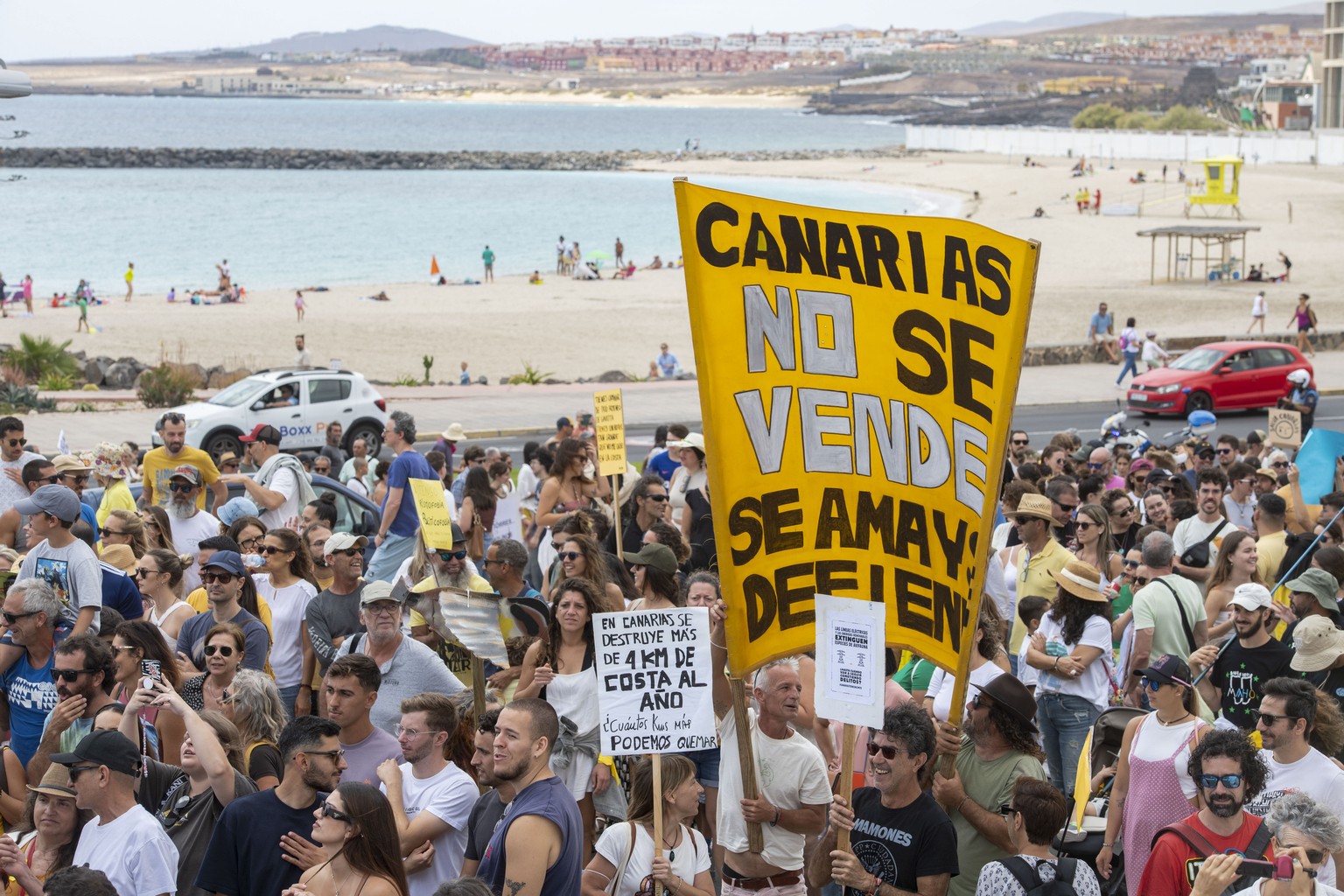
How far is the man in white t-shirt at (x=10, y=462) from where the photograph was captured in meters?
12.4

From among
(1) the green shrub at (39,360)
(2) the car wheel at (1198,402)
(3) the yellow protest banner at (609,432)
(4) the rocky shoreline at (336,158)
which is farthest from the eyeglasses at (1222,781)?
(4) the rocky shoreline at (336,158)

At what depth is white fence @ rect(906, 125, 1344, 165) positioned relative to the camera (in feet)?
379

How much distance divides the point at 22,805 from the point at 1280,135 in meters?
141

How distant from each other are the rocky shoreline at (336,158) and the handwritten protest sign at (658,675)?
147 metres

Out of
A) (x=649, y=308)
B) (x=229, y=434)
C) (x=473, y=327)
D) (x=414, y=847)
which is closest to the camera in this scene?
(x=414, y=847)

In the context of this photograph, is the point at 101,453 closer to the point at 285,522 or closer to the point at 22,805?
the point at 285,522

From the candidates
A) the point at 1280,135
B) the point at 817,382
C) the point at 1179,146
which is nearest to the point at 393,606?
the point at 817,382

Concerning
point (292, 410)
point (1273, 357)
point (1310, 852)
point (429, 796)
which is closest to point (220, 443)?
point (292, 410)

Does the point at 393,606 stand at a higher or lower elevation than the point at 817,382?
lower

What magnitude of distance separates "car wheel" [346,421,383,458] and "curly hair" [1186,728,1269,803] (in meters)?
20.5

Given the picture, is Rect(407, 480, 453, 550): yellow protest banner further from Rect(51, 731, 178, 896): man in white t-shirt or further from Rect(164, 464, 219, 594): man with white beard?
Rect(51, 731, 178, 896): man in white t-shirt

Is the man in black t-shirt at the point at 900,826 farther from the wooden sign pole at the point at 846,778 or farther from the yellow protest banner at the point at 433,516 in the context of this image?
the yellow protest banner at the point at 433,516

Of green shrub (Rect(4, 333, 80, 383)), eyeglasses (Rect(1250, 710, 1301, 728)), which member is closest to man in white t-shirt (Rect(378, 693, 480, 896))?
eyeglasses (Rect(1250, 710, 1301, 728))

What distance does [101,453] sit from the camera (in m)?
12.3
